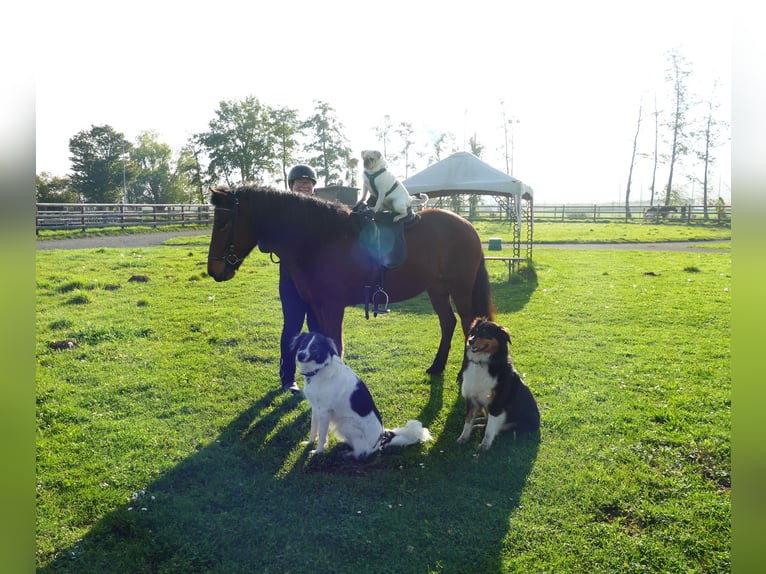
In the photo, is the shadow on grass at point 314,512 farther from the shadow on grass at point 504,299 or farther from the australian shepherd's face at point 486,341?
the shadow on grass at point 504,299

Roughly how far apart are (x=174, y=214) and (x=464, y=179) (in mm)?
16714

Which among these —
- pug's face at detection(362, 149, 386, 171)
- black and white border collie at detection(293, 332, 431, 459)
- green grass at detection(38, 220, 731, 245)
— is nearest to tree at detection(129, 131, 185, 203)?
green grass at detection(38, 220, 731, 245)

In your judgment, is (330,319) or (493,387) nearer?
(493,387)

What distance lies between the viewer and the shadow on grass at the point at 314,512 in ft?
9.30

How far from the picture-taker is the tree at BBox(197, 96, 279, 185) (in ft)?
27.0

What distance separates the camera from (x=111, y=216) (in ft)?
69.5

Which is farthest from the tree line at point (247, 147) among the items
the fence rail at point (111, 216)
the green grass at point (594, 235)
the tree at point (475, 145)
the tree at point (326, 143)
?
the tree at point (475, 145)

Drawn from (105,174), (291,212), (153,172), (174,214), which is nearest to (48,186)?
(291,212)

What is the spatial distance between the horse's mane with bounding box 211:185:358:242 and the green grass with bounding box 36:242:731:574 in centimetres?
195

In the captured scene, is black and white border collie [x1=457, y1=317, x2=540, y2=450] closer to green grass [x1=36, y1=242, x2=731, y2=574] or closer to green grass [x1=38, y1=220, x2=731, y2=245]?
green grass [x1=36, y1=242, x2=731, y2=574]

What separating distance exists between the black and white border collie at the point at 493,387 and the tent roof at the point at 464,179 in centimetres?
973

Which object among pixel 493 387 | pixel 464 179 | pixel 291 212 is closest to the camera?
pixel 493 387

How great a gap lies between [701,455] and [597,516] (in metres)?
1.41

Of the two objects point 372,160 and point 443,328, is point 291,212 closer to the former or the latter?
point 372,160
